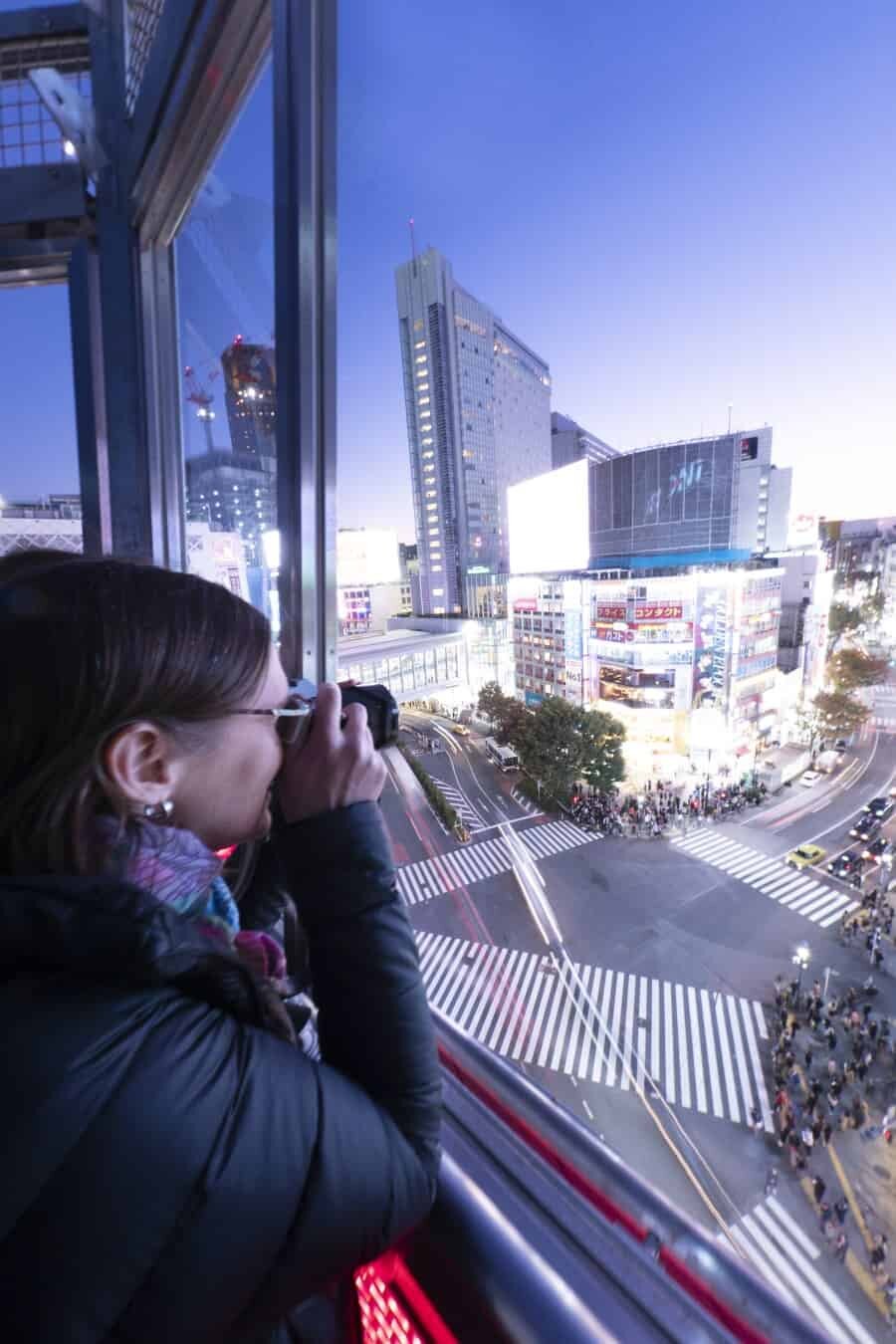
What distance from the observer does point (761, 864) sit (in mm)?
7973

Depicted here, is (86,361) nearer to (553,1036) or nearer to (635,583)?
(553,1036)

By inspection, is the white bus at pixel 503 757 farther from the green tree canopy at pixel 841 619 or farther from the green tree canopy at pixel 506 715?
the green tree canopy at pixel 841 619

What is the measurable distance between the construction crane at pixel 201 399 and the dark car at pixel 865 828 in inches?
407

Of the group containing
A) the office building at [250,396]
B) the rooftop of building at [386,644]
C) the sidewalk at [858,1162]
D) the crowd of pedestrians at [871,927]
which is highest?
the office building at [250,396]

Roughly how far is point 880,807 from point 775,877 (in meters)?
3.53

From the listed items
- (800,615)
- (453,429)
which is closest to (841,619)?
(800,615)

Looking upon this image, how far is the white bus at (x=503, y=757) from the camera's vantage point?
12.3 metres

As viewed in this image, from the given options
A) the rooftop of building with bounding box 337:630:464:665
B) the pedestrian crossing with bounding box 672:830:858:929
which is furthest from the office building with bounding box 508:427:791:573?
the pedestrian crossing with bounding box 672:830:858:929

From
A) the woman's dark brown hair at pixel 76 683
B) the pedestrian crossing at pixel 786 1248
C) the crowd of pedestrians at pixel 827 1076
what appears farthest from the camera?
the crowd of pedestrians at pixel 827 1076

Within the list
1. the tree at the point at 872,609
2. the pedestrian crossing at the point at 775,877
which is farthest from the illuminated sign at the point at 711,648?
the tree at the point at 872,609

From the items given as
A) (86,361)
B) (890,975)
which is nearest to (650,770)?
(890,975)

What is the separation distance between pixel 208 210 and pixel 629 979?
692cm

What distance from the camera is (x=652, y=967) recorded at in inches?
238

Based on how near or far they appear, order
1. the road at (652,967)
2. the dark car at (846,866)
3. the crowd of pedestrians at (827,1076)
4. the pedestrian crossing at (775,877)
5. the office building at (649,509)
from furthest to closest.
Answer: the office building at (649,509) → the dark car at (846,866) → the pedestrian crossing at (775,877) → the road at (652,967) → the crowd of pedestrians at (827,1076)
